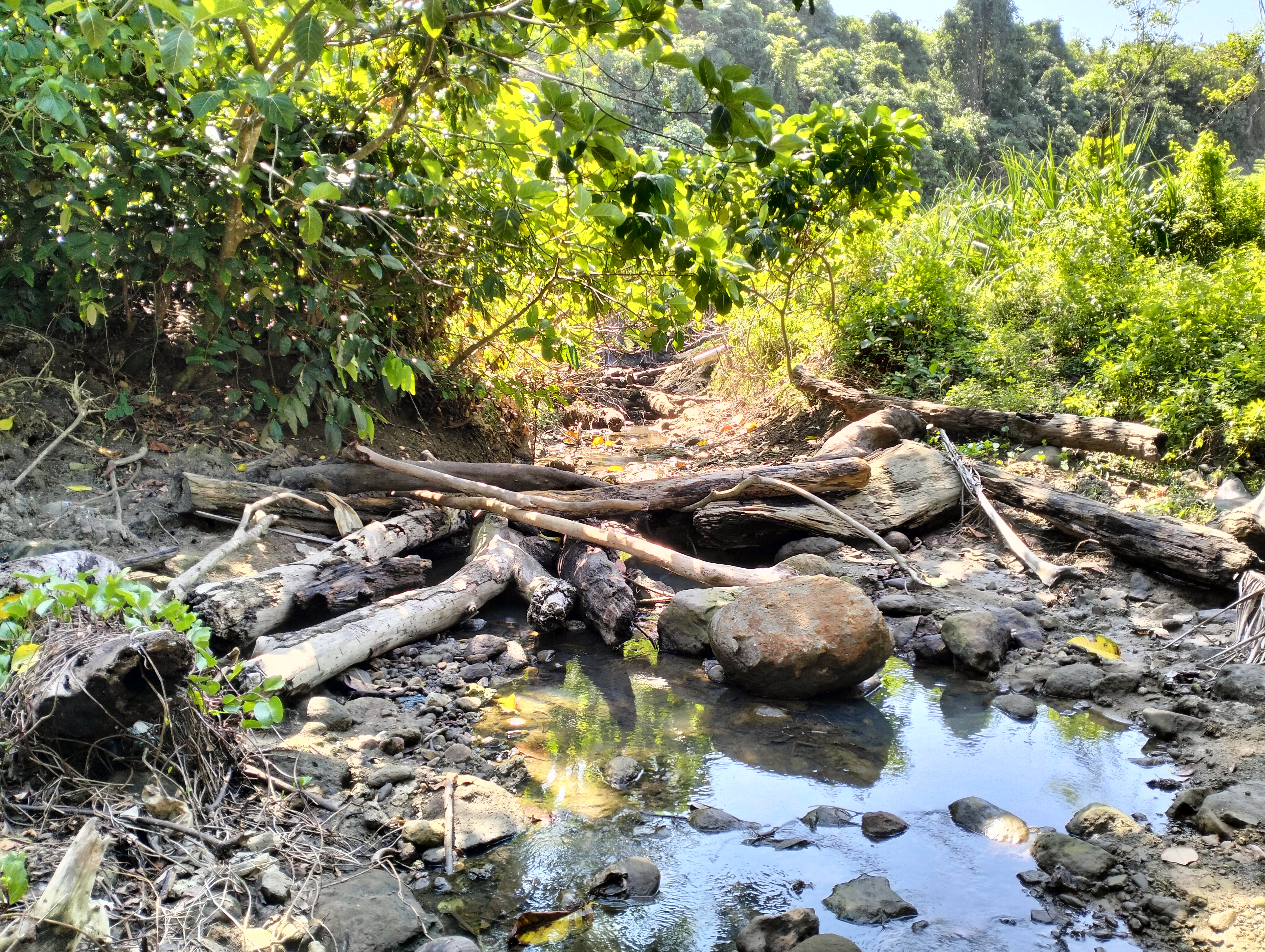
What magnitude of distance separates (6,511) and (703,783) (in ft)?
13.5

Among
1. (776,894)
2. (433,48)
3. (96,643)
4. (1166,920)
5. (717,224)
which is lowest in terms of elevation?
(776,894)

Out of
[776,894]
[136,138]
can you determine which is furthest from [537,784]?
[136,138]

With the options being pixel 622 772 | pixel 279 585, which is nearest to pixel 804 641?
pixel 622 772

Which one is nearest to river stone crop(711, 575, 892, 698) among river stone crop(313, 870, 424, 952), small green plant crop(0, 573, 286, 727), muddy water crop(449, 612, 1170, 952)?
muddy water crop(449, 612, 1170, 952)

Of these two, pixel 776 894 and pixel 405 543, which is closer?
pixel 776 894

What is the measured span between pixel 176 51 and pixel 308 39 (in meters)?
0.47

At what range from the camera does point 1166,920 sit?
2.39 meters

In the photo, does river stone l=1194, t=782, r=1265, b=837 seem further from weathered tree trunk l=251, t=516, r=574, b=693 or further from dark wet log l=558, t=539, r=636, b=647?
weathered tree trunk l=251, t=516, r=574, b=693

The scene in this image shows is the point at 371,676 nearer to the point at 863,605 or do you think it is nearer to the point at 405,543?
the point at 405,543

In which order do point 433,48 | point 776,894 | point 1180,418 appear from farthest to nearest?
point 1180,418 < point 433,48 < point 776,894

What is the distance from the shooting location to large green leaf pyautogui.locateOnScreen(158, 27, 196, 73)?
2.12 m

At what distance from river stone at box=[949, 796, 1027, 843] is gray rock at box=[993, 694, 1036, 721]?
0.88 m

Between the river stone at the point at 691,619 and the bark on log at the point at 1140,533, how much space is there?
8.20 feet

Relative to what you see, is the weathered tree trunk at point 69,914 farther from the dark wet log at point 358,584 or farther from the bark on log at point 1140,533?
the bark on log at point 1140,533
